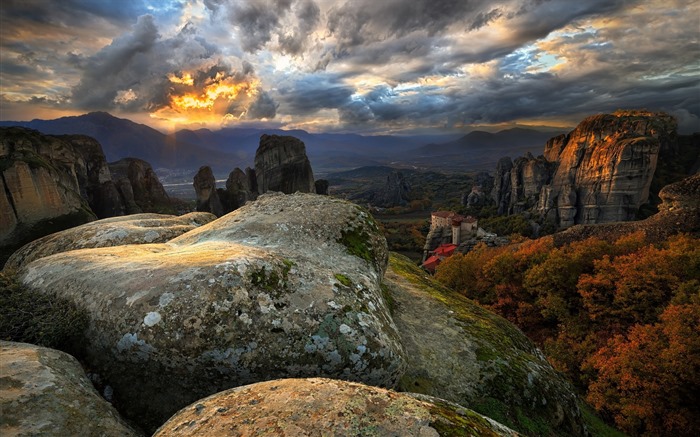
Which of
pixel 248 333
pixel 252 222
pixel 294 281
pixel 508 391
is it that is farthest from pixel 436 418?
pixel 252 222

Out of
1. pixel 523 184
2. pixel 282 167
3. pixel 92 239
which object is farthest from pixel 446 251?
pixel 523 184

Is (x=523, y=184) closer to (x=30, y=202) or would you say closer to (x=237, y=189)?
(x=237, y=189)

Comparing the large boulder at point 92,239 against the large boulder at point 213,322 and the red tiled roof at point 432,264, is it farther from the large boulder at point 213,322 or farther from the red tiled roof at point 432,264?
the red tiled roof at point 432,264

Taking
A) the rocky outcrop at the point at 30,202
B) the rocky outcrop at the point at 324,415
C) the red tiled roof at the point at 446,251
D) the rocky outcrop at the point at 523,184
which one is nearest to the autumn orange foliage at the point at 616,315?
the rocky outcrop at the point at 324,415

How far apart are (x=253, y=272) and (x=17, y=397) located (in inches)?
220

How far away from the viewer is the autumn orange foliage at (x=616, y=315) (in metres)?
21.2

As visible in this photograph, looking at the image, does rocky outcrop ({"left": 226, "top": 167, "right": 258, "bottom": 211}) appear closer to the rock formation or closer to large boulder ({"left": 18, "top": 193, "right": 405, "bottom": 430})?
the rock formation

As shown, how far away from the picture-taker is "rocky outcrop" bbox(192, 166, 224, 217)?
3834 inches

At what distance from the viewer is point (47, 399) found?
6.19 meters

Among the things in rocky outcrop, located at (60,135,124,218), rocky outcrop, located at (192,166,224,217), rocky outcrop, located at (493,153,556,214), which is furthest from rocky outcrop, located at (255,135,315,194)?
rocky outcrop, located at (493,153,556,214)

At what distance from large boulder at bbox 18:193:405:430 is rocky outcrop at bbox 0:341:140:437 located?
1180 mm

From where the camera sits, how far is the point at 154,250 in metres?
14.8

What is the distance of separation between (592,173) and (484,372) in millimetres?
147312

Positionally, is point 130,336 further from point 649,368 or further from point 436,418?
point 649,368
